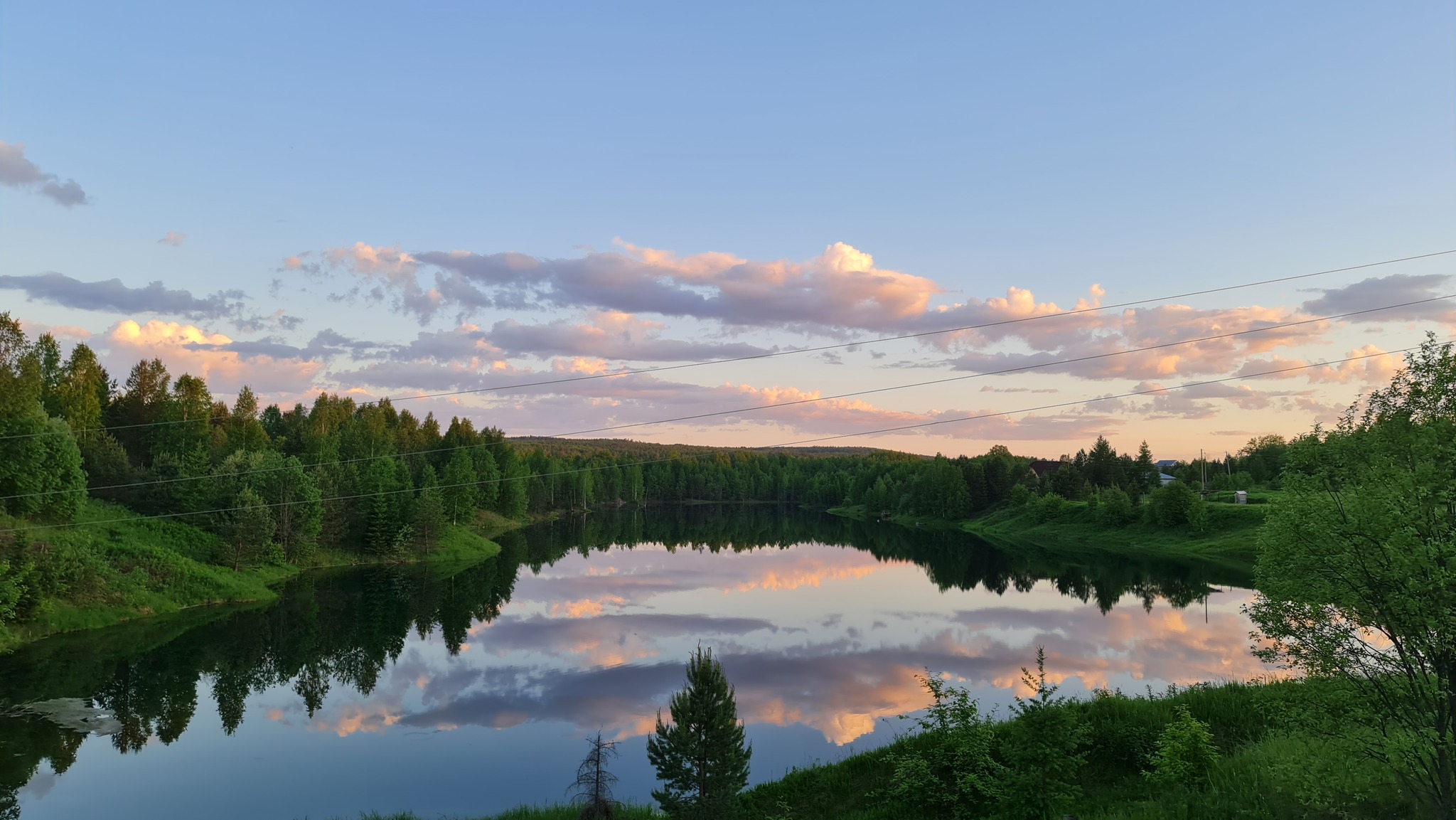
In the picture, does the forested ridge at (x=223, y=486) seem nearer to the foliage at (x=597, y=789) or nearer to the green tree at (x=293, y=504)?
the green tree at (x=293, y=504)

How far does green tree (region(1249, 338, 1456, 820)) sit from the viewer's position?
12672 mm

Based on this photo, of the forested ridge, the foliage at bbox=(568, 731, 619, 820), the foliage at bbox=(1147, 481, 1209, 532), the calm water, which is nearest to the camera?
the foliage at bbox=(568, 731, 619, 820)

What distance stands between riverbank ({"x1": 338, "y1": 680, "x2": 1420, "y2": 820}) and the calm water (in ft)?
11.3

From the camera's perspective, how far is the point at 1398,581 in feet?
42.3

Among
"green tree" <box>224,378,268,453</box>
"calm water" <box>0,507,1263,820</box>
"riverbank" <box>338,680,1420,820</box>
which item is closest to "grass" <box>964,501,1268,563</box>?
"calm water" <box>0,507,1263,820</box>

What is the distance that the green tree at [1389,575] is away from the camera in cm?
1267

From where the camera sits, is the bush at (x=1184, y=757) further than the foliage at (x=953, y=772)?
No

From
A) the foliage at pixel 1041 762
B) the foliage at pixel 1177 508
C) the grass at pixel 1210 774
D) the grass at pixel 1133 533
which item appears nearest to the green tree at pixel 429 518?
the grass at pixel 1210 774

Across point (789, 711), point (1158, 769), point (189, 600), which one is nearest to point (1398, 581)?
point (1158, 769)

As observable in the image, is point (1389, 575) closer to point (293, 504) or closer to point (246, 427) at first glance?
point (293, 504)

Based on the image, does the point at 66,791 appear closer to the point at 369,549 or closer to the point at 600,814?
the point at 600,814

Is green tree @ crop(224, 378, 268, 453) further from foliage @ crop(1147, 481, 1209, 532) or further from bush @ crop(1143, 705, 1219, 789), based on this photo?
foliage @ crop(1147, 481, 1209, 532)

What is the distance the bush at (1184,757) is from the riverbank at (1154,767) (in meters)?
0.11

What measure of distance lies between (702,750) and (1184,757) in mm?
11381
